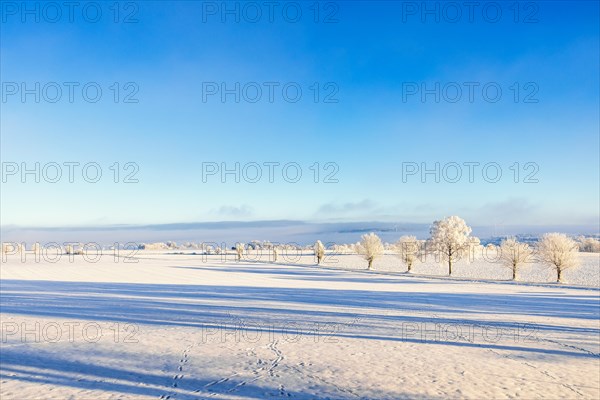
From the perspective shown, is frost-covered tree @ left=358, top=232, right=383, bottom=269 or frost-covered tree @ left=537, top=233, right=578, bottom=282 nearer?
frost-covered tree @ left=537, top=233, right=578, bottom=282

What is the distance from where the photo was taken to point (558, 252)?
2248 inches

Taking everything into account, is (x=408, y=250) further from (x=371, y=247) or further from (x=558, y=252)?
(x=558, y=252)

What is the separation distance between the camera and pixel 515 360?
15.6 metres

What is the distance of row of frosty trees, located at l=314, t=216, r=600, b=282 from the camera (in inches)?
2276

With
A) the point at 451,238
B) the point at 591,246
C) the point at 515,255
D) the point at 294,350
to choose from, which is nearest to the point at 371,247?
the point at 451,238

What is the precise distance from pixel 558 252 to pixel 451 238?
17.3 metres

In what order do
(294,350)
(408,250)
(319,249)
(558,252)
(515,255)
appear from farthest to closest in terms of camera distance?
(319,249), (408,250), (515,255), (558,252), (294,350)

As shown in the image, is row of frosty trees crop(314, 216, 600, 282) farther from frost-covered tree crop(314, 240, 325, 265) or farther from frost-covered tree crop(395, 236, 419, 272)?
frost-covered tree crop(314, 240, 325, 265)

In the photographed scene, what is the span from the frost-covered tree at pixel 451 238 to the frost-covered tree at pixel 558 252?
12.4 m

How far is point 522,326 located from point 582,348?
14.5 feet

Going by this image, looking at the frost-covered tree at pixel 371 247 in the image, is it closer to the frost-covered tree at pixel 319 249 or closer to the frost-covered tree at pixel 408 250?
the frost-covered tree at pixel 408 250

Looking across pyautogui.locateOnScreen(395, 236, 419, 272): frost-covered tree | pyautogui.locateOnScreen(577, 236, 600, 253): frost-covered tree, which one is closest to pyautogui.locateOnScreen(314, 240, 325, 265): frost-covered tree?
pyautogui.locateOnScreen(395, 236, 419, 272): frost-covered tree

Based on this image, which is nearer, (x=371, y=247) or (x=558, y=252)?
(x=558, y=252)

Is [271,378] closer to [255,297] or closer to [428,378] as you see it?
[428,378]
